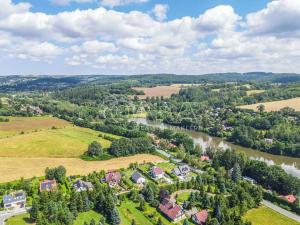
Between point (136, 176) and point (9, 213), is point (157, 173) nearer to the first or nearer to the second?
point (136, 176)

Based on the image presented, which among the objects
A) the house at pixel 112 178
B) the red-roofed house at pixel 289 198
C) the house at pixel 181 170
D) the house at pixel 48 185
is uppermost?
the house at pixel 48 185

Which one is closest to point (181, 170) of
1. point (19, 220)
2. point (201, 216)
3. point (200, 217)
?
point (201, 216)

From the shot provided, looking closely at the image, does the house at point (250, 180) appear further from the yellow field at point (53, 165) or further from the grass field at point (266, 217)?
the yellow field at point (53, 165)

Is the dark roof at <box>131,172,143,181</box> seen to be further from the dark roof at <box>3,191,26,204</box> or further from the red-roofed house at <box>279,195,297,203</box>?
the red-roofed house at <box>279,195,297,203</box>

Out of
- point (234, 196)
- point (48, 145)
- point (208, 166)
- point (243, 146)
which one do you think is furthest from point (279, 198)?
point (48, 145)

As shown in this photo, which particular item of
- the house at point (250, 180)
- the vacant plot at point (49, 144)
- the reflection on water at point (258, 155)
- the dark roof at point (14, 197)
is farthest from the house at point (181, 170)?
the dark roof at point (14, 197)

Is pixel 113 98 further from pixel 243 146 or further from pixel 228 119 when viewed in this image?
pixel 243 146
